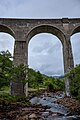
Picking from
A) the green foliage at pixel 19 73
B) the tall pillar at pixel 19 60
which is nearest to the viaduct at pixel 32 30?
the tall pillar at pixel 19 60

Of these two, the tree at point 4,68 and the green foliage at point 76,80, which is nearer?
the green foliage at point 76,80

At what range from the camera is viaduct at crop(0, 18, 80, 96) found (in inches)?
886

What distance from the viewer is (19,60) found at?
73.3ft

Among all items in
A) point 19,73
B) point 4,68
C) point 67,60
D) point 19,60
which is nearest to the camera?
point 4,68

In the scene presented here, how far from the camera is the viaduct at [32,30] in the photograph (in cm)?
2252

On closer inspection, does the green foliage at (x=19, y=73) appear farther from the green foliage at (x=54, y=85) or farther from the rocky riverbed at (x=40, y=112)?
the green foliage at (x=54, y=85)

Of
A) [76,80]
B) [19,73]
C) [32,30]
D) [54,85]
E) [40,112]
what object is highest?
[32,30]

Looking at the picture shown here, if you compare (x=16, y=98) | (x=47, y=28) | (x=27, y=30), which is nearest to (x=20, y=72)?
(x=16, y=98)

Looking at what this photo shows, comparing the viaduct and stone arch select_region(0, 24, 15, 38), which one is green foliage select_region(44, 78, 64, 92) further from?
stone arch select_region(0, 24, 15, 38)

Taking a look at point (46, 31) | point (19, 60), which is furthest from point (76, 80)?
point (46, 31)

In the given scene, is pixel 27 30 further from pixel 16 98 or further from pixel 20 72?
pixel 16 98

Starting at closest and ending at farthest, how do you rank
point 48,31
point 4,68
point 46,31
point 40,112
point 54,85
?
point 40,112, point 4,68, point 48,31, point 46,31, point 54,85

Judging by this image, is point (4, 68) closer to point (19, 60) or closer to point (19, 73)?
point (19, 73)

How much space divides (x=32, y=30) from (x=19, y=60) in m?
4.18
